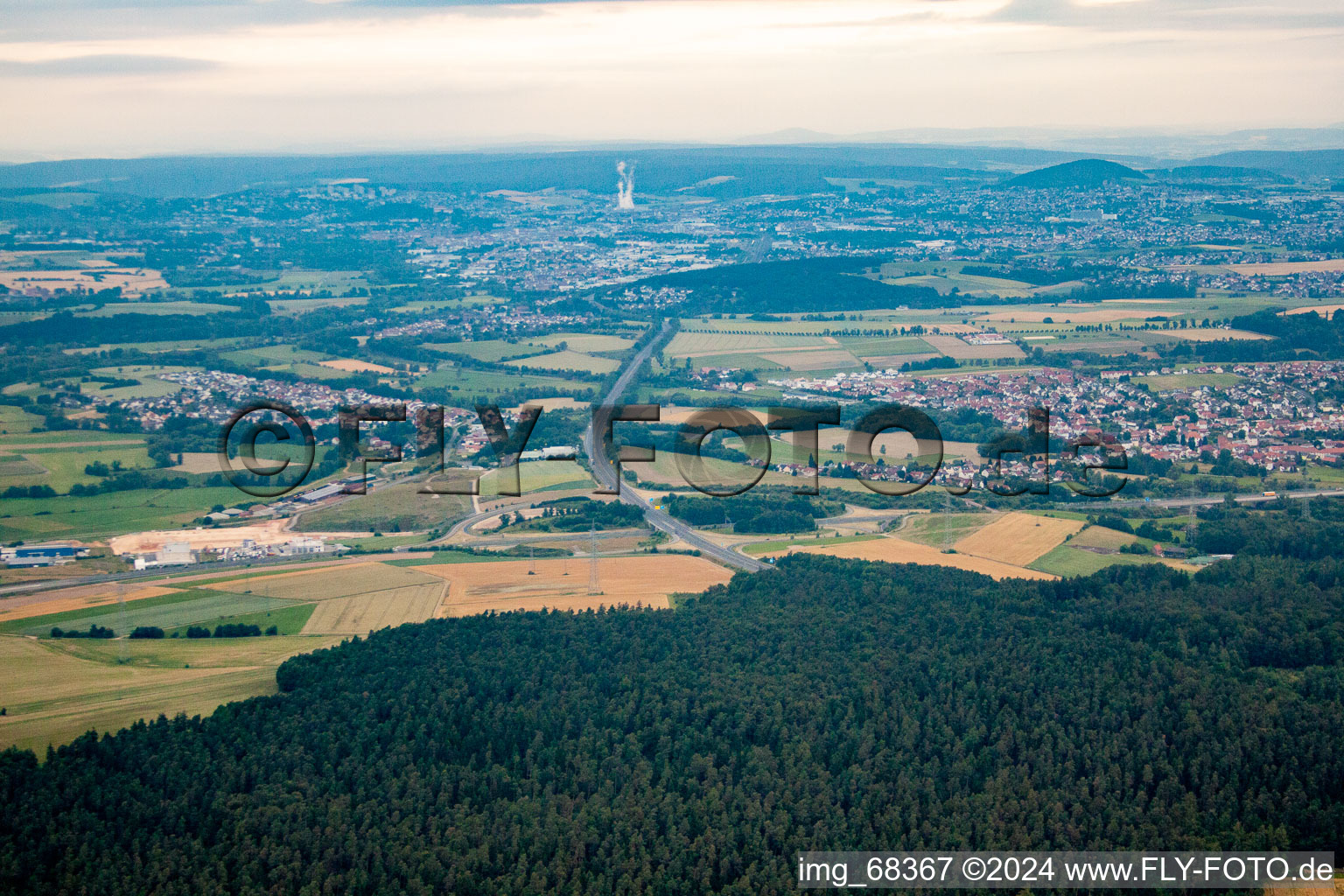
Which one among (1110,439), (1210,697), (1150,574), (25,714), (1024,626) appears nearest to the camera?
(1210,697)

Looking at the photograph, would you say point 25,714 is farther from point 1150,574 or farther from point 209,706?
point 1150,574

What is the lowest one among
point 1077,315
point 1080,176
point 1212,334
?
point 1212,334

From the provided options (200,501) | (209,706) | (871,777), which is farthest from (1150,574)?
(200,501)

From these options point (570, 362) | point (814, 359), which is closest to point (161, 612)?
point (570, 362)

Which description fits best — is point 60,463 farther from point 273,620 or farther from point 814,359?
point 814,359

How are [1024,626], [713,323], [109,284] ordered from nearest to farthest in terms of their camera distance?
1. [1024,626]
2. [713,323]
3. [109,284]

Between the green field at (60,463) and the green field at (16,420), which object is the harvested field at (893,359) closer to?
the green field at (60,463)

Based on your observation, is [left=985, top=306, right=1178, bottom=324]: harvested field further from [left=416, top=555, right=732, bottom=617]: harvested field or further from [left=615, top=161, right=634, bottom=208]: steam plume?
[left=615, top=161, right=634, bottom=208]: steam plume
